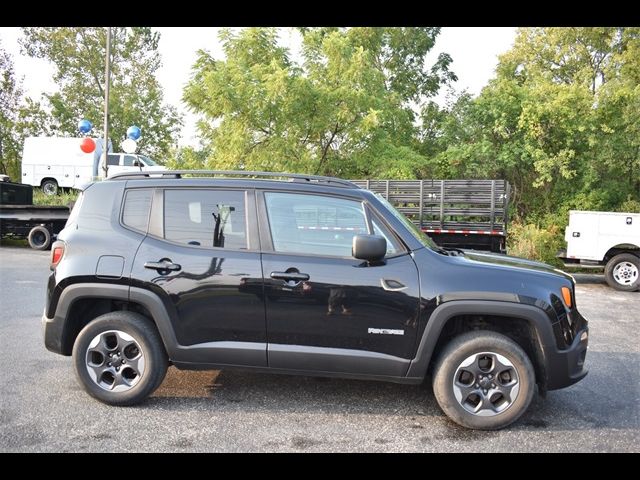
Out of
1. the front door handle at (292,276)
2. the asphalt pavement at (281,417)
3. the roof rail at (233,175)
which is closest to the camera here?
the asphalt pavement at (281,417)

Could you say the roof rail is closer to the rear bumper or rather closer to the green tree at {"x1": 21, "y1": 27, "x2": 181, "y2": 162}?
the rear bumper

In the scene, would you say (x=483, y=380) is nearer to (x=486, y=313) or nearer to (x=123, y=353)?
(x=486, y=313)

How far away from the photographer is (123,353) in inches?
162

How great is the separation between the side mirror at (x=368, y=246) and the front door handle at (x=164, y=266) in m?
1.34

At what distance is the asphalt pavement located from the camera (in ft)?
11.7

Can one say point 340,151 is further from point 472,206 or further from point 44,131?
point 44,131

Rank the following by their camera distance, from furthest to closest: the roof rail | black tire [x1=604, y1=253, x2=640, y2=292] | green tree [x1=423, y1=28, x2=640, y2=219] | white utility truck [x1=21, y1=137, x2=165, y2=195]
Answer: white utility truck [x1=21, y1=137, x2=165, y2=195]
green tree [x1=423, y1=28, x2=640, y2=219]
black tire [x1=604, y1=253, x2=640, y2=292]
the roof rail

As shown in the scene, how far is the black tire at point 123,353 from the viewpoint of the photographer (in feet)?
13.3

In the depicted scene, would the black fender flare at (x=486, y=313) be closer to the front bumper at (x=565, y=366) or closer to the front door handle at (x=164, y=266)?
the front bumper at (x=565, y=366)

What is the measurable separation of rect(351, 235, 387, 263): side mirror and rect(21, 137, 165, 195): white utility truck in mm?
21420

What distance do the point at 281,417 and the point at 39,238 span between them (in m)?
13.9

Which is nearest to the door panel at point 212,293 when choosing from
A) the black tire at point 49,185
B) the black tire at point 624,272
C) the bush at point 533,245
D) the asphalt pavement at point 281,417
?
the asphalt pavement at point 281,417

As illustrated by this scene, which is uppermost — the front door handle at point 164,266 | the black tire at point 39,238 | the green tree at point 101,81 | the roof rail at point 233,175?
the green tree at point 101,81

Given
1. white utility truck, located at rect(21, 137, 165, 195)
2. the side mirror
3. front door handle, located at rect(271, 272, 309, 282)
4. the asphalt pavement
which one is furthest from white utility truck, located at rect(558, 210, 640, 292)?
white utility truck, located at rect(21, 137, 165, 195)
